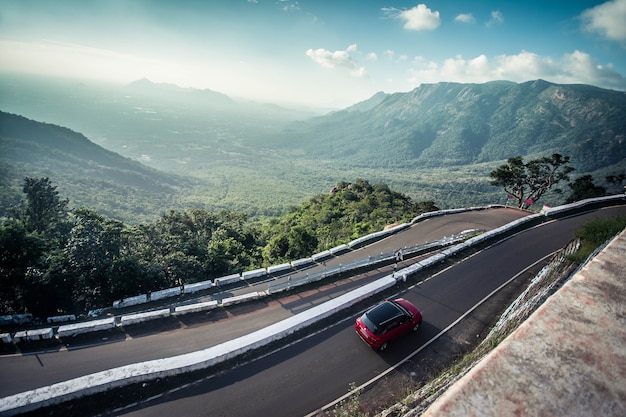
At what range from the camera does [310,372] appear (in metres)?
9.40

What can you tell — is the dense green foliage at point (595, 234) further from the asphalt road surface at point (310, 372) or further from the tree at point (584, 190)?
the tree at point (584, 190)

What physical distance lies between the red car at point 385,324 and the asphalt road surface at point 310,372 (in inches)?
17.2

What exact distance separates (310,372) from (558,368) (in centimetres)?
783

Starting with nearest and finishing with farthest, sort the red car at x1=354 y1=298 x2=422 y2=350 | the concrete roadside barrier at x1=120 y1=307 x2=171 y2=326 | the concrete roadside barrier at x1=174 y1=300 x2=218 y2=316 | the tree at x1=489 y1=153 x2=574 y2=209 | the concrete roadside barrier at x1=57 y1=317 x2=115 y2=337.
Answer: the red car at x1=354 y1=298 x2=422 y2=350 < the concrete roadside barrier at x1=57 y1=317 x2=115 y2=337 < the concrete roadside barrier at x1=120 y1=307 x2=171 y2=326 < the concrete roadside barrier at x1=174 y1=300 x2=218 y2=316 < the tree at x1=489 y1=153 x2=574 y2=209

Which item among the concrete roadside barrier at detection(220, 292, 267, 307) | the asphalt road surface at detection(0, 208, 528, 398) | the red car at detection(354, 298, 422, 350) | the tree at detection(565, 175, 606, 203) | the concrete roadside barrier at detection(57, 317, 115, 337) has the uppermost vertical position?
the tree at detection(565, 175, 606, 203)

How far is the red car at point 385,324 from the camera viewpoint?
1007 centimetres

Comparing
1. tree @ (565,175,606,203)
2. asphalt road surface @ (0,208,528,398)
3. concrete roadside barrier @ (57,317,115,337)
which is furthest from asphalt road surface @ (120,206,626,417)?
tree @ (565,175,606,203)

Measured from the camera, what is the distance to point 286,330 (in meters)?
10.8

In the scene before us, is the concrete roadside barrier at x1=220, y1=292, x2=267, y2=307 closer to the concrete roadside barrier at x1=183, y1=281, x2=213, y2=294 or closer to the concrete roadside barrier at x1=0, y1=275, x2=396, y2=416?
the concrete roadside barrier at x1=183, y1=281, x2=213, y2=294

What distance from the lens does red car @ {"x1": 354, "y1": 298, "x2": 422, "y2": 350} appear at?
Result: 1007 cm

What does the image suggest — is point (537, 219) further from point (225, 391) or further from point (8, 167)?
point (8, 167)

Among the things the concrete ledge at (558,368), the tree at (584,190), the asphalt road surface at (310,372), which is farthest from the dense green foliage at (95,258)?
the tree at (584,190)

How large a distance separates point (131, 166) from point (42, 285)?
14975cm

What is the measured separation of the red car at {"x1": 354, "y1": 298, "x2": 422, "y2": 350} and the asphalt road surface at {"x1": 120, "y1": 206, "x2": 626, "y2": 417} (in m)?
0.44
